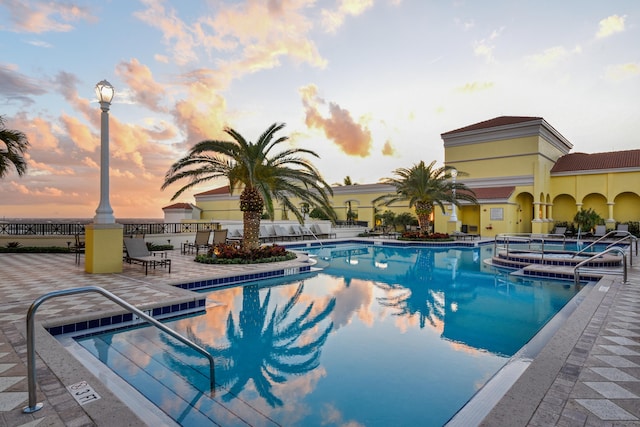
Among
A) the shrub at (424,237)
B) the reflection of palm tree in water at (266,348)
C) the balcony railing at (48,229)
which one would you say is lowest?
the reflection of palm tree in water at (266,348)

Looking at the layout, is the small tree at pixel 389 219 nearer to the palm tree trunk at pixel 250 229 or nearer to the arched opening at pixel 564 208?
the arched opening at pixel 564 208

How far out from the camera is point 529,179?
26297 mm

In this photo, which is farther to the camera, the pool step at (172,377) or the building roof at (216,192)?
the building roof at (216,192)

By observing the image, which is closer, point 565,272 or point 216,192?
point 565,272

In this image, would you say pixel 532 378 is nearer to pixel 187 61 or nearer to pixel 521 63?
pixel 187 61

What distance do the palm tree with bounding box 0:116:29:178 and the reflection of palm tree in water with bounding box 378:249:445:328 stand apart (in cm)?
1398

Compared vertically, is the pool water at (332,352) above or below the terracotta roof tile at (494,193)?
below

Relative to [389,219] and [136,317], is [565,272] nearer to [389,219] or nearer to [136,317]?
[136,317]

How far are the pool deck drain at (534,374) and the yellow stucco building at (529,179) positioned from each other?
19687mm

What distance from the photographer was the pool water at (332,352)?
3.24m

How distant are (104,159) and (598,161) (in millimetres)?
32065

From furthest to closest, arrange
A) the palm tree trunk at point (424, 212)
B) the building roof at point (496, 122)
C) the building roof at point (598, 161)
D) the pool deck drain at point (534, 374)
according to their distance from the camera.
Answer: the building roof at point (496, 122) < the building roof at point (598, 161) < the palm tree trunk at point (424, 212) < the pool deck drain at point (534, 374)

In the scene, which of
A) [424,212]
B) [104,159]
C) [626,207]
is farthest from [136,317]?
[626,207]

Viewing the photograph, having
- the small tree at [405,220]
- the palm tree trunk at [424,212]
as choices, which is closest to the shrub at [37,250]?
the palm tree trunk at [424,212]
